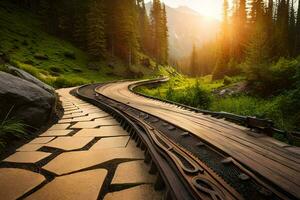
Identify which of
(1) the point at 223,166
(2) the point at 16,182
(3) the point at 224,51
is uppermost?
(3) the point at 224,51

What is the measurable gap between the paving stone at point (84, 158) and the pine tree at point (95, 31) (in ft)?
114

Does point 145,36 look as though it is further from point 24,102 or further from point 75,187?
point 75,187

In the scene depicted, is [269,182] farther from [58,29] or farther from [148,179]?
[58,29]

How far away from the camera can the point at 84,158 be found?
3.46 m

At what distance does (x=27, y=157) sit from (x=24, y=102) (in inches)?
76.5

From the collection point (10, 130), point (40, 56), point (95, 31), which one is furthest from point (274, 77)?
point (95, 31)

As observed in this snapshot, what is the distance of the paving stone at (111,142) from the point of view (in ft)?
13.2

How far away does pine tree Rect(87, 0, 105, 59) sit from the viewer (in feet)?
117

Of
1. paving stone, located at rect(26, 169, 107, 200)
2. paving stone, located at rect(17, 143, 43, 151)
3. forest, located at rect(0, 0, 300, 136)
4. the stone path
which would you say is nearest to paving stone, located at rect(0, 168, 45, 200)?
the stone path

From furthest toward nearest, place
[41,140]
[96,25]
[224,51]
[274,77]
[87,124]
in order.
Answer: [224,51] → [96,25] → [274,77] → [87,124] → [41,140]

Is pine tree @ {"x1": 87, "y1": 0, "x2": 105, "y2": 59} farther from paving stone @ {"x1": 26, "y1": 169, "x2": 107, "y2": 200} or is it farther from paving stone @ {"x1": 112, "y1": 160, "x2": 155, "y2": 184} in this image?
paving stone @ {"x1": 26, "y1": 169, "x2": 107, "y2": 200}

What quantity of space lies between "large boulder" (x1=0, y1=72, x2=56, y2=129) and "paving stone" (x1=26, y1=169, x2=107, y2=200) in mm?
2893

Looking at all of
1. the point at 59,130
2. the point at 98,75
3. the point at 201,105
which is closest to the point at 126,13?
the point at 98,75

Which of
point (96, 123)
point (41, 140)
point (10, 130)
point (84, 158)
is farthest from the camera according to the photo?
point (96, 123)
